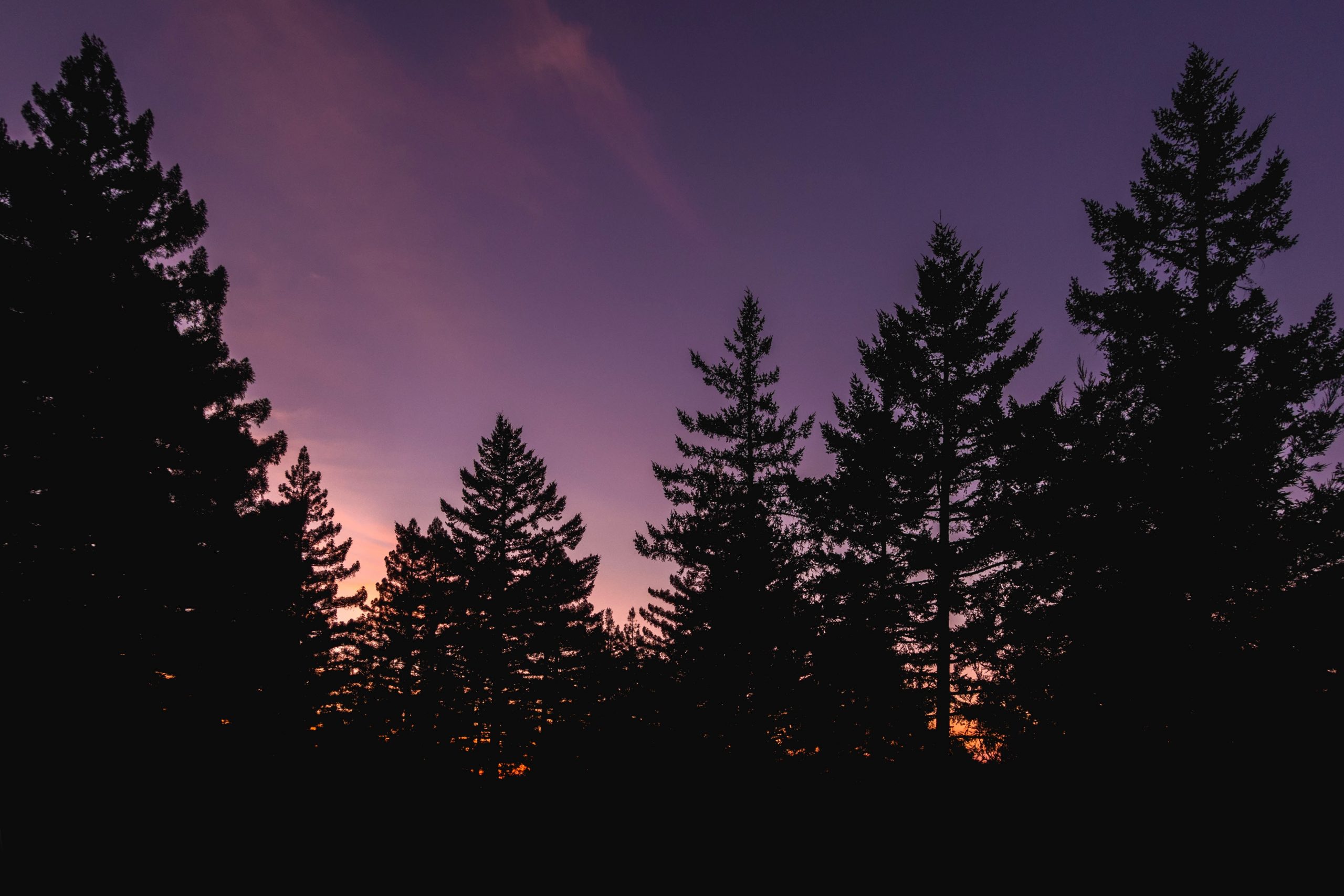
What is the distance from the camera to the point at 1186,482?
9.77 m

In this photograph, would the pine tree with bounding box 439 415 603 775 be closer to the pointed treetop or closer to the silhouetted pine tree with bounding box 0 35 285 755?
the silhouetted pine tree with bounding box 0 35 285 755

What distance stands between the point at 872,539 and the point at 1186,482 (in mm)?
6564

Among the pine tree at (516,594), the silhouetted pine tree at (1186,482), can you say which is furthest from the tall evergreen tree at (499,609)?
the silhouetted pine tree at (1186,482)

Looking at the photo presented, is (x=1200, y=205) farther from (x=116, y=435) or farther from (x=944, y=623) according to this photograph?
(x=116, y=435)

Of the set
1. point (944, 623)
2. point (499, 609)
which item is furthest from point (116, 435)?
point (944, 623)

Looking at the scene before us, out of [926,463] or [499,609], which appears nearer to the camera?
[926,463]

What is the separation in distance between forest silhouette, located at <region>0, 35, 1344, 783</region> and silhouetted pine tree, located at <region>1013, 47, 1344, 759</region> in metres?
0.05

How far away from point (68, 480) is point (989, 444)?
20.5m

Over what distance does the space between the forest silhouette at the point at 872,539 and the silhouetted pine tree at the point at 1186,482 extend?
54mm

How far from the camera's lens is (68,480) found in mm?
9992

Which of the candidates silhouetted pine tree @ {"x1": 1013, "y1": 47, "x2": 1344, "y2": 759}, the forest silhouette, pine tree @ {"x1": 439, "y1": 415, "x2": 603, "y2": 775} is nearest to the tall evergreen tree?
pine tree @ {"x1": 439, "y1": 415, "x2": 603, "y2": 775}

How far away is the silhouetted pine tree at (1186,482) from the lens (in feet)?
27.9

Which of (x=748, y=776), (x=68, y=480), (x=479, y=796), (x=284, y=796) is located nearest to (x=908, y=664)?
(x=748, y=776)

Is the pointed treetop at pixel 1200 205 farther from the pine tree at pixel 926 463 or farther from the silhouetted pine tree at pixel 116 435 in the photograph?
the silhouetted pine tree at pixel 116 435
